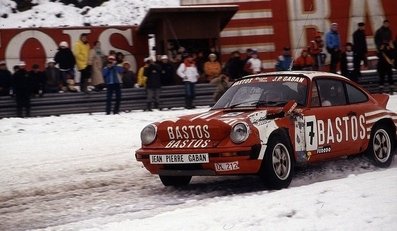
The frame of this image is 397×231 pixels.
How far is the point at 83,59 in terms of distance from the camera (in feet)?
58.1

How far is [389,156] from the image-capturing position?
372 inches

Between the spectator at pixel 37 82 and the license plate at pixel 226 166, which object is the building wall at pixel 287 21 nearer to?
the spectator at pixel 37 82

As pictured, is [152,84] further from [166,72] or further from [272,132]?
[272,132]

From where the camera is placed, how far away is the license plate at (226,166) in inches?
287

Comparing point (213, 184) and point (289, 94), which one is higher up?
point (289, 94)

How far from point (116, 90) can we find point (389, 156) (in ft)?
28.8

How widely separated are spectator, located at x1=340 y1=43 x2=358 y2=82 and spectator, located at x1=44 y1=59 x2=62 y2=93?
27.8 feet

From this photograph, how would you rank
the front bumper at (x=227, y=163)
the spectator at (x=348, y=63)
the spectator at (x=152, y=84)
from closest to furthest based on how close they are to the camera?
the front bumper at (x=227, y=163)
the spectator at (x=152, y=84)
the spectator at (x=348, y=63)

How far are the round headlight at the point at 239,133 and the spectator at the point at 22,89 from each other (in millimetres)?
9891

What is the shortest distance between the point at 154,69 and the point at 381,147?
8833 mm

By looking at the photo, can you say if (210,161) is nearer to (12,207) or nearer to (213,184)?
(213,184)

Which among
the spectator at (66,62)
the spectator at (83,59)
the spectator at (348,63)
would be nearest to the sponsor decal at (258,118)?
the spectator at (83,59)

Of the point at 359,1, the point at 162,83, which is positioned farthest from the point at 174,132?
the point at 359,1

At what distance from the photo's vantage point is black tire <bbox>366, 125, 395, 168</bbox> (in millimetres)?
9148
